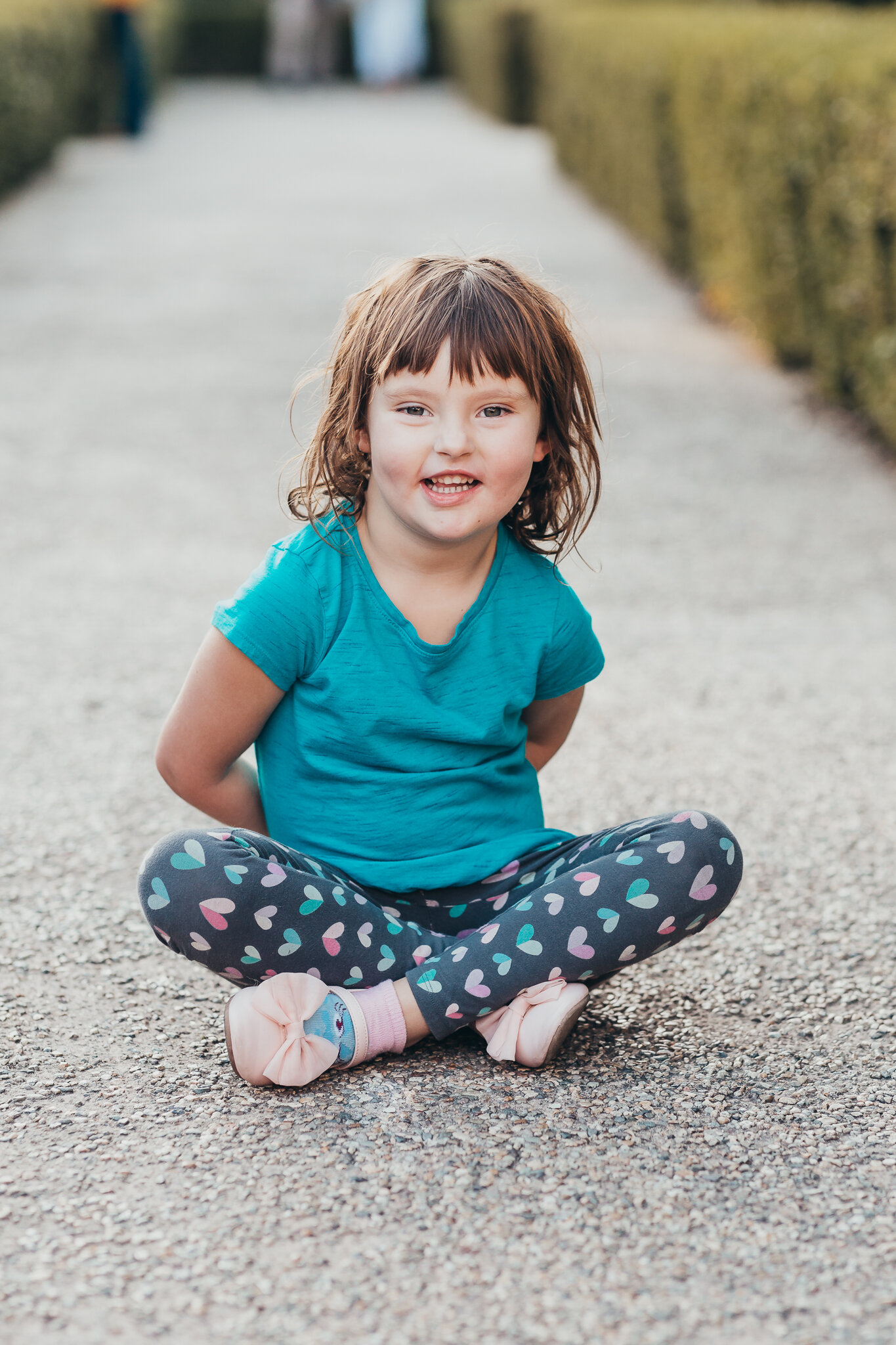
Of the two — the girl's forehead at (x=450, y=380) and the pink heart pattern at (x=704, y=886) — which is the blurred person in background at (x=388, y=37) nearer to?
the girl's forehead at (x=450, y=380)

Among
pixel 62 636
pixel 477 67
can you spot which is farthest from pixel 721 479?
→ pixel 477 67

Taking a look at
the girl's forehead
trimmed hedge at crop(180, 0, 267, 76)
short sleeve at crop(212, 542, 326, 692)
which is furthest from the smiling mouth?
trimmed hedge at crop(180, 0, 267, 76)

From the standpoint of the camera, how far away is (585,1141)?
69.9 inches

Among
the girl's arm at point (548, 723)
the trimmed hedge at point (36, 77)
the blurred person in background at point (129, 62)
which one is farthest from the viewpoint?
the blurred person in background at point (129, 62)

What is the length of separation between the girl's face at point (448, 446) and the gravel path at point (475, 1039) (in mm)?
353

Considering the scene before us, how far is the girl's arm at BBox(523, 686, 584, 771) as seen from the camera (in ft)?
7.43

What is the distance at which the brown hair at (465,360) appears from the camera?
6.34ft

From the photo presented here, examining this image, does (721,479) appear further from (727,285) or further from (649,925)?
(649,925)

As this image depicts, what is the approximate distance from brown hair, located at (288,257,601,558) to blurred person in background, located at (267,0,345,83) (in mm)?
24114

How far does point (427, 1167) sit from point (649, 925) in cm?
43

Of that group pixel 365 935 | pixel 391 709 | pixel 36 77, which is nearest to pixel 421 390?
pixel 391 709

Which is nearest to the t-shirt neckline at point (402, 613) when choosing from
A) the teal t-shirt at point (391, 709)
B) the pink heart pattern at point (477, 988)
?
the teal t-shirt at point (391, 709)

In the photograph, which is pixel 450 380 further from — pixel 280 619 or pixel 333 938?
pixel 333 938

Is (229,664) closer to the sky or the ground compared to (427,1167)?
closer to the sky
